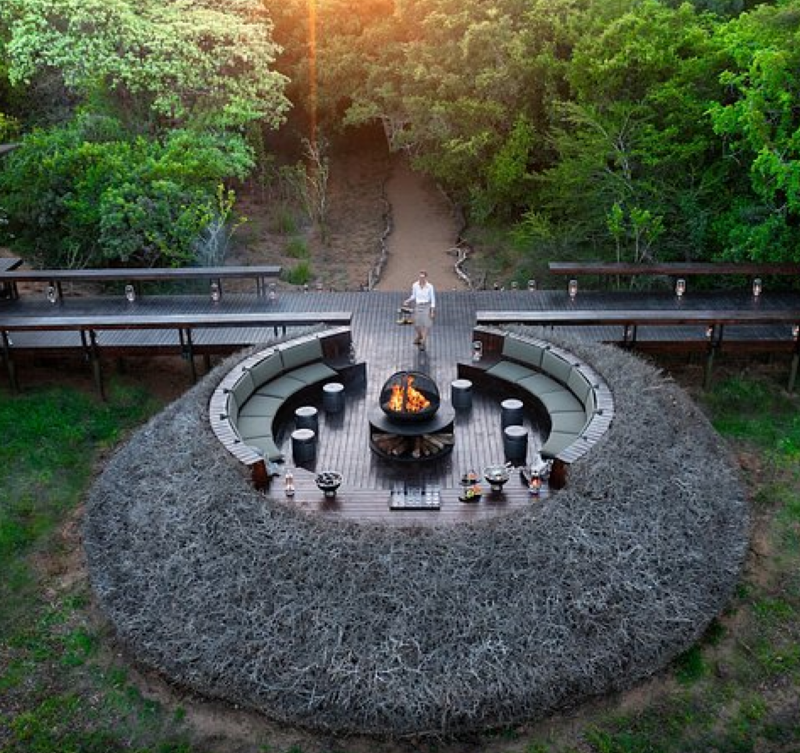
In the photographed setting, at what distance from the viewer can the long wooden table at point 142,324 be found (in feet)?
49.4

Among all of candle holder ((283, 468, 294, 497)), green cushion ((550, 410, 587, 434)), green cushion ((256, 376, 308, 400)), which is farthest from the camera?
green cushion ((256, 376, 308, 400))

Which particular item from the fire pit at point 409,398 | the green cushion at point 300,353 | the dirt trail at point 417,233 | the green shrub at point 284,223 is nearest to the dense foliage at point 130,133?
the green shrub at point 284,223

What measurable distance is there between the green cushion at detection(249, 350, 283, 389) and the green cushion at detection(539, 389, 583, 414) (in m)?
4.12

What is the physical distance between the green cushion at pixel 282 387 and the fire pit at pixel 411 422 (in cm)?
179

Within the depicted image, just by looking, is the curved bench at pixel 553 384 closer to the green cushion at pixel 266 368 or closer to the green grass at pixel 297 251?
the green cushion at pixel 266 368

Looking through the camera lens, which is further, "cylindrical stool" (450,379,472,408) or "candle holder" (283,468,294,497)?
"cylindrical stool" (450,379,472,408)

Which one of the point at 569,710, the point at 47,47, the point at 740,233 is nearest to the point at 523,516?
the point at 569,710

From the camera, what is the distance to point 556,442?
12289mm

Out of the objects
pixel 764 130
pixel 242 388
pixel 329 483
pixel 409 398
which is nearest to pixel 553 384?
pixel 409 398

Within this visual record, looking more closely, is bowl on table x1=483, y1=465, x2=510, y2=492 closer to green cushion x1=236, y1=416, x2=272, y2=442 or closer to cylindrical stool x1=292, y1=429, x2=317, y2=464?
cylindrical stool x1=292, y1=429, x2=317, y2=464

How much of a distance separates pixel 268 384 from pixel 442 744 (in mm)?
6730

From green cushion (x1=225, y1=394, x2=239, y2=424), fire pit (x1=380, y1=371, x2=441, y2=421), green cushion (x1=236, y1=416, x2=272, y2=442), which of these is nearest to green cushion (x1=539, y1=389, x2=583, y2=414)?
fire pit (x1=380, y1=371, x2=441, y2=421)

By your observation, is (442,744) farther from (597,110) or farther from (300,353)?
(597,110)

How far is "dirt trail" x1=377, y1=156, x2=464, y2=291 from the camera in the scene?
21047 millimetres
